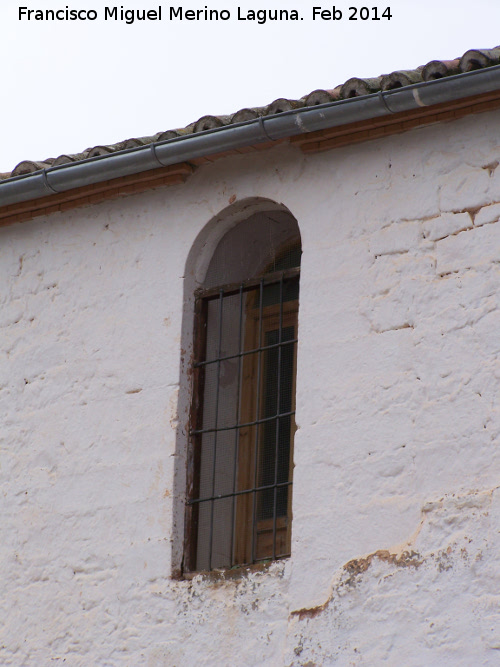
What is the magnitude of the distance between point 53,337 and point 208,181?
1.21 meters

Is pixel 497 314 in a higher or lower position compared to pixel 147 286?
lower

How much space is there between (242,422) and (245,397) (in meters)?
0.13

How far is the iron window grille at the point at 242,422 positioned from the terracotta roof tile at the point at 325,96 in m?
0.82

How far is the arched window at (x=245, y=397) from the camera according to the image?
656 cm

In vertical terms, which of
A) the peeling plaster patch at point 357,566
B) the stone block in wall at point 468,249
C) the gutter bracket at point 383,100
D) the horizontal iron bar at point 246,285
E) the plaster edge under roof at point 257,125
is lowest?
the peeling plaster patch at point 357,566

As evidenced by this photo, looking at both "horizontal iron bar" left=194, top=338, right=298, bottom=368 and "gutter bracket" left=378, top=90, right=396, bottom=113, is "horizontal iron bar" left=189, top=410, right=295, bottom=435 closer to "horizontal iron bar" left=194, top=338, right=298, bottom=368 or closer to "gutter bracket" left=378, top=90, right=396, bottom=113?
"horizontal iron bar" left=194, top=338, right=298, bottom=368

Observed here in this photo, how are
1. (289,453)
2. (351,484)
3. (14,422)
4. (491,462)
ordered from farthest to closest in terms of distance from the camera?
(14,422) → (289,453) → (351,484) → (491,462)

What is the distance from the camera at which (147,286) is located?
22.8 feet

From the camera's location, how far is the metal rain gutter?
583 cm

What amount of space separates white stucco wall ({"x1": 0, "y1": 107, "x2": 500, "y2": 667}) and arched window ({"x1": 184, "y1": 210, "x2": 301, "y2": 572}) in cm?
14

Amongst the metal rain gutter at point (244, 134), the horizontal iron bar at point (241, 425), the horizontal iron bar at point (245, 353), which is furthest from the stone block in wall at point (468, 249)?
the horizontal iron bar at point (241, 425)

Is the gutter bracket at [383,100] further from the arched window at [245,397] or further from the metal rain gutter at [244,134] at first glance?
the arched window at [245,397]

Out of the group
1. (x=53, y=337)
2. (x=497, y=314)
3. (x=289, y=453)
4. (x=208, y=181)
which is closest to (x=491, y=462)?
(x=497, y=314)

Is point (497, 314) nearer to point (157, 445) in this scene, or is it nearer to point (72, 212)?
point (157, 445)
